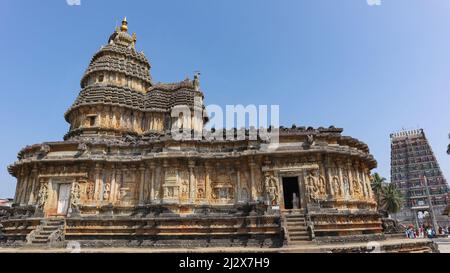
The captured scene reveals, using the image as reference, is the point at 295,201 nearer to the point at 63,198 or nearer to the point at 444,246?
the point at 444,246

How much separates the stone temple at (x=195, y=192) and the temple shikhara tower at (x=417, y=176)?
47830 mm

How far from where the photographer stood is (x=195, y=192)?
20797 mm

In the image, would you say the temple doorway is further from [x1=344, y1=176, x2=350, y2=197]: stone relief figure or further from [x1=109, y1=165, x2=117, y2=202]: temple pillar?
[x1=344, y1=176, x2=350, y2=197]: stone relief figure

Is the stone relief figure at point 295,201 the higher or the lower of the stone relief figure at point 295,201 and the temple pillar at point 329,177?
the lower

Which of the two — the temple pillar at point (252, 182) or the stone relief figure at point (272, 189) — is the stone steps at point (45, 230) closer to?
the temple pillar at point (252, 182)

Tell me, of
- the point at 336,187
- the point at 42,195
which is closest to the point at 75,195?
the point at 42,195

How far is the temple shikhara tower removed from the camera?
5988 centimetres

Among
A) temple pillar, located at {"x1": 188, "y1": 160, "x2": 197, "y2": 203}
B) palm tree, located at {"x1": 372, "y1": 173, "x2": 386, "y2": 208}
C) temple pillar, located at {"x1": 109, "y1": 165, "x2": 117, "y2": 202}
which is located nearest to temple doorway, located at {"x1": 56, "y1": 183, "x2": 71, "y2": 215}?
temple pillar, located at {"x1": 109, "y1": 165, "x2": 117, "y2": 202}

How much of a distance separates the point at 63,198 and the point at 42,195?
138cm

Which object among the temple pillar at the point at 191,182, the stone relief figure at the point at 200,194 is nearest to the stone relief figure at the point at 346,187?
the stone relief figure at the point at 200,194

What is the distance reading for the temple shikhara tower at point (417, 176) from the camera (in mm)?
59875

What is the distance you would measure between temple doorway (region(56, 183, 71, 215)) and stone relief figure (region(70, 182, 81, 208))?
693 millimetres

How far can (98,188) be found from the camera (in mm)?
21406
